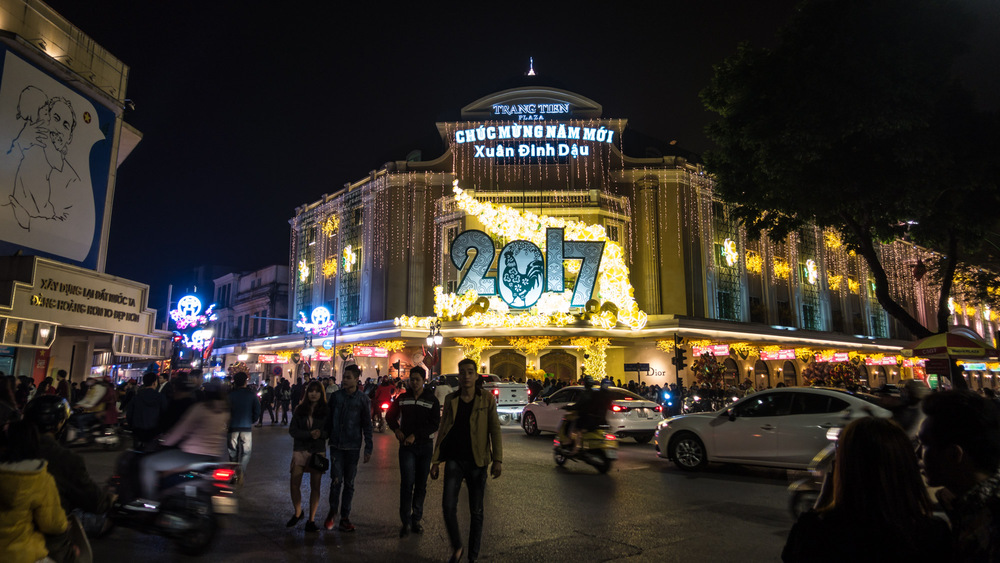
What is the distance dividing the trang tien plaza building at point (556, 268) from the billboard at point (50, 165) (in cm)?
1491

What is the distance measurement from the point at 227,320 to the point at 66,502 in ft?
201

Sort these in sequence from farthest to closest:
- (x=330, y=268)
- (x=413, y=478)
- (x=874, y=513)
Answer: (x=330, y=268)
(x=413, y=478)
(x=874, y=513)

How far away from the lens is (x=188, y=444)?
623 cm

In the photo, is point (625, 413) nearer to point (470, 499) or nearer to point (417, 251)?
point (470, 499)

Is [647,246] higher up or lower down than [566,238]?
higher up

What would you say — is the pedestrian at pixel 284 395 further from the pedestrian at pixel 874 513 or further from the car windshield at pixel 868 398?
the pedestrian at pixel 874 513

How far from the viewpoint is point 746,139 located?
1585 cm

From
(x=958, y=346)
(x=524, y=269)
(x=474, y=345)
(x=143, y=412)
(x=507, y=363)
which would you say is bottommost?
(x=143, y=412)

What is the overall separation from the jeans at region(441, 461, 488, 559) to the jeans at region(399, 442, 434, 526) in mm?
957

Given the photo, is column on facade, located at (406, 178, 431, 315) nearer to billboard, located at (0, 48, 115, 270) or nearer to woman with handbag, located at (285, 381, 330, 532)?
billboard, located at (0, 48, 115, 270)

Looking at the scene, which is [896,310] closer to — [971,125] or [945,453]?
[971,125]

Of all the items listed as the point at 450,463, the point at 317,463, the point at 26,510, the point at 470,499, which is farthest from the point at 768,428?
the point at 26,510

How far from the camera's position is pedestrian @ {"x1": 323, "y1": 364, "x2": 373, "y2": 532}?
6.86 m

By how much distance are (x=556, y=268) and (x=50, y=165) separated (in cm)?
2153
